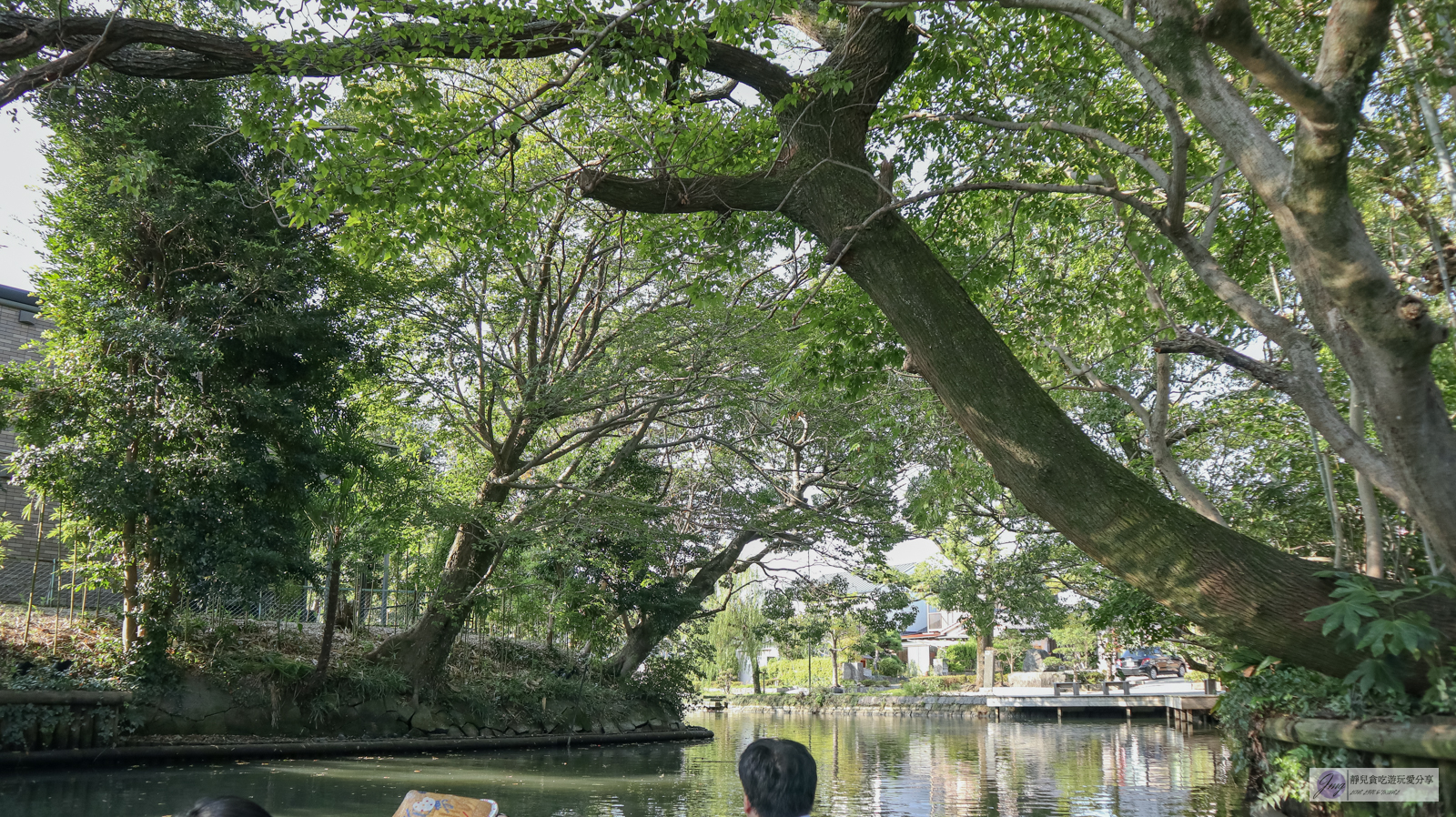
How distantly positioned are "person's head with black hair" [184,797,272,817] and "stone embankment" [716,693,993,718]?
29676 millimetres

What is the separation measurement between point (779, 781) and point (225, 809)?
1223mm

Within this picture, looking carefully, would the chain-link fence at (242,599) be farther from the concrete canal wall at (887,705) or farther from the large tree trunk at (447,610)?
the concrete canal wall at (887,705)

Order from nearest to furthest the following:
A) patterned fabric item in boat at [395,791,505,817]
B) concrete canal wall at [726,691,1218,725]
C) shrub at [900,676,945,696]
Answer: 1. patterned fabric item in boat at [395,791,505,817]
2. concrete canal wall at [726,691,1218,725]
3. shrub at [900,676,945,696]

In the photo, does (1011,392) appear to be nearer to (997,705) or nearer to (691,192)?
(691,192)

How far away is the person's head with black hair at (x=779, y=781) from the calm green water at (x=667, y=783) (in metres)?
6.22

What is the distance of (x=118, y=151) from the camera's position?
36.9ft

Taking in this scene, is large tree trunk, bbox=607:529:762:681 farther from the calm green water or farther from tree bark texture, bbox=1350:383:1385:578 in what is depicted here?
tree bark texture, bbox=1350:383:1385:578

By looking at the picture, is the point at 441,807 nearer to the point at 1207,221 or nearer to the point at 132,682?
the point at 1207,221

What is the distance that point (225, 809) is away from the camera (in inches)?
75.0

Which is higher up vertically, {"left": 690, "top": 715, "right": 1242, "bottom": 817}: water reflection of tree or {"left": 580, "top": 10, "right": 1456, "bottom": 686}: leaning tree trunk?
{"left": 580, "top": 10, "right": 1456, "bottom": 686}: leaning tree trunk

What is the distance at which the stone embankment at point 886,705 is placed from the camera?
3030 cm

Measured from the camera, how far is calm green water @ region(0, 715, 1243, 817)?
8062mm

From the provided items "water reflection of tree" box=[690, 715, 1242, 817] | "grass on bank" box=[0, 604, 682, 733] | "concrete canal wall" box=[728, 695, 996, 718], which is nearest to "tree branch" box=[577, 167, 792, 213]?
"water reflection of tree" box=[690, 715, 1242, 817]

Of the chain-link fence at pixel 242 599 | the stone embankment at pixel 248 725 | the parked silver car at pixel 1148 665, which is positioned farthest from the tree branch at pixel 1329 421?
the parked silver car at pixel 1148 665
